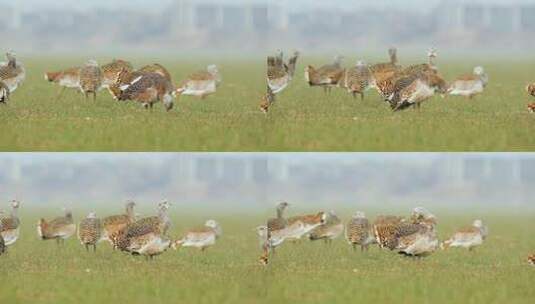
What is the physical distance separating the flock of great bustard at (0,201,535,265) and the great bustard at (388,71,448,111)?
68 cm

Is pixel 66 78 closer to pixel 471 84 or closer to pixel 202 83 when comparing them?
pixel 202 83

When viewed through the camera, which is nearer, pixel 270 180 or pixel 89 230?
pixel 270 180

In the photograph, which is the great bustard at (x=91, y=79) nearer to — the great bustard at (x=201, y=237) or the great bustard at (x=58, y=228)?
the great bustard at (x=58, y=228)

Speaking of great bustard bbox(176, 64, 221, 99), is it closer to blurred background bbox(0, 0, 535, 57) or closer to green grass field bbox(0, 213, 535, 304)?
blurred background bbox(0, 0, 535, 57)

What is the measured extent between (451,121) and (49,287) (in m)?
2.70

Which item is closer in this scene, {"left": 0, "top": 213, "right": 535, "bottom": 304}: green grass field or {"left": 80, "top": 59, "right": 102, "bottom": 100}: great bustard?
{"left": 0, "top": 213, "right": 535, "bottom": 304}: green grass field

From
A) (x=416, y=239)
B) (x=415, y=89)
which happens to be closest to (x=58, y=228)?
(x=416, y=239)

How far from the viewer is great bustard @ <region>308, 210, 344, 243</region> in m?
5.34

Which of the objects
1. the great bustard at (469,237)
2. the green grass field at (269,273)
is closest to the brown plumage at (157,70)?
the green grass field at (269,273)

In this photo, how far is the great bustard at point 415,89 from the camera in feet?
17.5

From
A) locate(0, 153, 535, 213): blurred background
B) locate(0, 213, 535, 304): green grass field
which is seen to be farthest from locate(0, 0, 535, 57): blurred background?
locate(0, 213, 535, 304): green grass field

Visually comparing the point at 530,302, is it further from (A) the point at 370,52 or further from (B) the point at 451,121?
(A) the point at 370,52

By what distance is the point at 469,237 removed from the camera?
536cm

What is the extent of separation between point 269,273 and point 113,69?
1629mm
